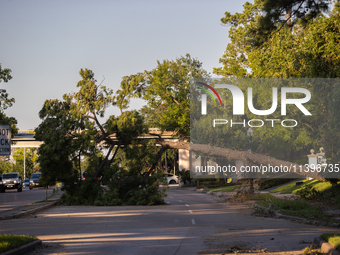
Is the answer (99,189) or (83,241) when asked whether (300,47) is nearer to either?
(99,189)

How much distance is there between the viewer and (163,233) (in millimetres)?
12875

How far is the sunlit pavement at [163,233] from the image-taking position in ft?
33.7

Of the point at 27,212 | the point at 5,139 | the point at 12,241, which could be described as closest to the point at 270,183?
the point at 27,212

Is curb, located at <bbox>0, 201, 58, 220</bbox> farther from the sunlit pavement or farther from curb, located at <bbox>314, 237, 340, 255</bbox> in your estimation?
curb, located at <bbox>314, 237, 340, 255</bbox>

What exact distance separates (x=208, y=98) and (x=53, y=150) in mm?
23786

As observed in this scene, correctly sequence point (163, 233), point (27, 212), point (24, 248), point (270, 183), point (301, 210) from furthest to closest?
point (270, 183) < point (27, 212) < point (301, 210) < point (163, 233) < point (24, 248)

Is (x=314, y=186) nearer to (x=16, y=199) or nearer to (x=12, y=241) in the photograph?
(x=16, y=199)

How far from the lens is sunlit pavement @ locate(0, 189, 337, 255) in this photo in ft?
33.7

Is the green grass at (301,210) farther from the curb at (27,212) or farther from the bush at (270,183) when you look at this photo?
the bush at (270,183)

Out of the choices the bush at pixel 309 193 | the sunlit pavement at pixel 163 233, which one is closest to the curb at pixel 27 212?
the sunlit pavement at pixel 163 233

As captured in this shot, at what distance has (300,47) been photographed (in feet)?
85.2

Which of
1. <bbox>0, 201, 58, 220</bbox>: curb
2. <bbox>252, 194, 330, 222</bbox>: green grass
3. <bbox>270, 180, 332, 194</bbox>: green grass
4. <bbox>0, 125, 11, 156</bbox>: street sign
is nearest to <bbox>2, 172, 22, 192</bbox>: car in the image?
<bbox>0, 201, 58, 220</bbox>: curb

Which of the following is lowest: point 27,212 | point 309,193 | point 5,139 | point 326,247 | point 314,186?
point 314,186

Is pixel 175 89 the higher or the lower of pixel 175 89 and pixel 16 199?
the higher
